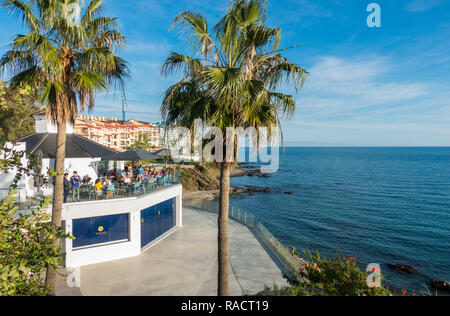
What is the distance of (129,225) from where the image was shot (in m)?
13.4

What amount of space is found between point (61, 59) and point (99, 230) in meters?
8.16

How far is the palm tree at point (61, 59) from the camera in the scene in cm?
721

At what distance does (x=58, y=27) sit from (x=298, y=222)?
1312 inches

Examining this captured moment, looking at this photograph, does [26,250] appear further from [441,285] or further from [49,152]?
[441,285]

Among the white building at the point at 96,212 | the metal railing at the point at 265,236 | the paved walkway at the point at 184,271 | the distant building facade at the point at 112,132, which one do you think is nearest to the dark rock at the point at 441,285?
the metal railing at the point at 265,236

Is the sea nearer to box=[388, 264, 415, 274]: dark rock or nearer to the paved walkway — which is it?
box=[388, 264, 415, 274]: dark rock

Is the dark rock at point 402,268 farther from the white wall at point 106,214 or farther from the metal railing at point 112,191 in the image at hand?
the white wall at point 106,214

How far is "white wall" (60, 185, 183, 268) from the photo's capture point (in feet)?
39.6

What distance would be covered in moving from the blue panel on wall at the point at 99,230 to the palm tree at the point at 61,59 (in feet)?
16.2

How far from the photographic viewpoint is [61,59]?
7828 millimetres

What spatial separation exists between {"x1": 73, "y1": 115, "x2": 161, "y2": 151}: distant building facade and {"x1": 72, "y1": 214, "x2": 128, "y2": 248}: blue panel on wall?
58312 mm

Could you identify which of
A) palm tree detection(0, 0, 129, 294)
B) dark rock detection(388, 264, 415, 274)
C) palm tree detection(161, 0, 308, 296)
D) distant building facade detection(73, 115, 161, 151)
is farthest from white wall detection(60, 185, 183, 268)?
distant building facade detection(73, 115, 161, 151)
